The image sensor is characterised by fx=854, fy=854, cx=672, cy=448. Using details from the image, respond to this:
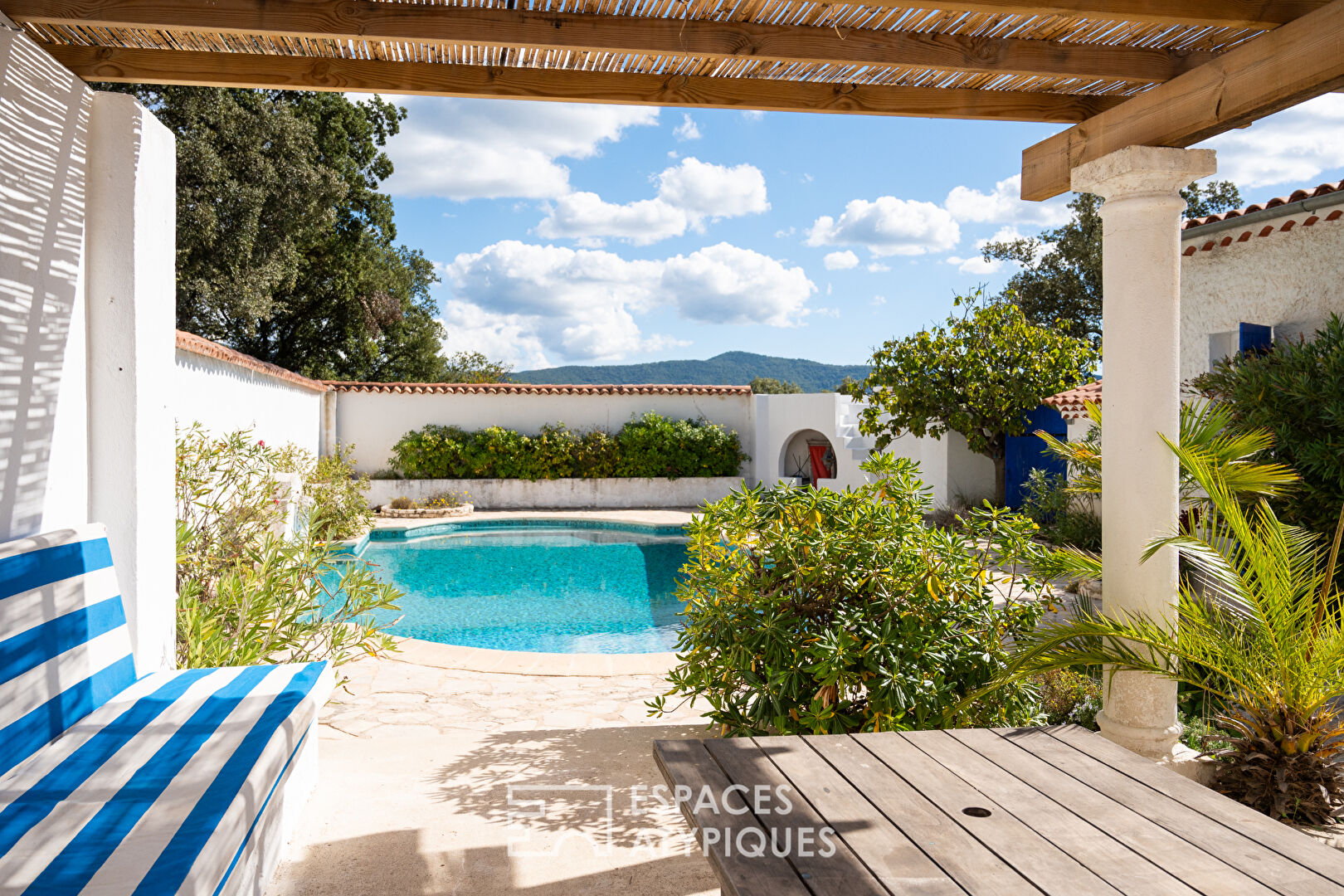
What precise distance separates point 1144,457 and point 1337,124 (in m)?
4.53

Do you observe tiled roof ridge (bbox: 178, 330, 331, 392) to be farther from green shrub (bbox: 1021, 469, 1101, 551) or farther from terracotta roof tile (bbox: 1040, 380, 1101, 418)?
terracotta roof tile (bbox: 1040, 380, 1101, 418)

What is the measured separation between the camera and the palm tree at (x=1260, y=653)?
320 centimetres

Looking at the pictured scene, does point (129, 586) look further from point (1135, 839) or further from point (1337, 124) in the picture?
point (1337, 124)

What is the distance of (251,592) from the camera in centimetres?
452

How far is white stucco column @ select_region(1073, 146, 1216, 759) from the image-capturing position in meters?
3.59

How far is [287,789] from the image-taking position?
9.82 ft

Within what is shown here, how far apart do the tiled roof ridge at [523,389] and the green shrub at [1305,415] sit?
12.3 m

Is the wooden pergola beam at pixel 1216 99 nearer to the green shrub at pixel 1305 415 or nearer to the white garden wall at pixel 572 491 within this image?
the green shrub at pixel 1305 415

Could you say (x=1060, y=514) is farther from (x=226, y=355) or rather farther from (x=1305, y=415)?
(x=226, y=355)

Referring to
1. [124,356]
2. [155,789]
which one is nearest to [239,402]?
[124,356]

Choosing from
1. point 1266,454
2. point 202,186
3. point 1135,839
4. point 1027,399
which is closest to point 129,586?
point 1135,839

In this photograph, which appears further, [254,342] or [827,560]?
[254,342]

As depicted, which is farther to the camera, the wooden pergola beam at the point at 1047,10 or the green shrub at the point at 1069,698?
the green shrub at the point at 1069,698

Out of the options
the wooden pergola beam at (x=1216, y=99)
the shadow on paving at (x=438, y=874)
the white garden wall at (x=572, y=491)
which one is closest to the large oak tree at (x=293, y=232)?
the white garden wall at (x=572, y=491)
